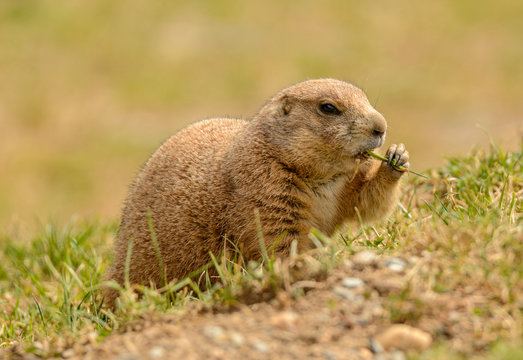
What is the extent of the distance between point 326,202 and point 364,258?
1247 millimetres

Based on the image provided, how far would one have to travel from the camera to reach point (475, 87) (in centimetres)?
1398

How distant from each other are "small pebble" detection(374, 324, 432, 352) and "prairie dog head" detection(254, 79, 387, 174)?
5.77 feet

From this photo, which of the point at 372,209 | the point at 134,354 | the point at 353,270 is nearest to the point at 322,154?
the point at 372,209

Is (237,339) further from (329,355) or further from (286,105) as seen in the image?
(286,105)

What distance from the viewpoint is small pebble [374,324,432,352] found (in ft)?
9.48

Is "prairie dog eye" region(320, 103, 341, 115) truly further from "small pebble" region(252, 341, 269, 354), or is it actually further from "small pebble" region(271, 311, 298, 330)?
"small pebble" region(252, 341, 269, 354)

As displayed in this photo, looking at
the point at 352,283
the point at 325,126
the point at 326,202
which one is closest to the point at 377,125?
the point at 325,126

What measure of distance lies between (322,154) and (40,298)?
2.58 meters

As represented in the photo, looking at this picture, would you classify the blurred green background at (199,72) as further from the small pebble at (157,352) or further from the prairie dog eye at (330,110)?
the small pebble at (157,352)

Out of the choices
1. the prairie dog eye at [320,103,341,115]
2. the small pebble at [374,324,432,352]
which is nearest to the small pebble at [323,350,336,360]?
the small pebble at [374,324,432,352]

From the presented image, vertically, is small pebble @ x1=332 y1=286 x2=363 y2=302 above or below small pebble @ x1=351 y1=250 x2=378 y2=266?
below

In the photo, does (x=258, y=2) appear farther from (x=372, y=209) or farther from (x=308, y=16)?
(x=372, y=209)

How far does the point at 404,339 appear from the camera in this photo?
114 inches

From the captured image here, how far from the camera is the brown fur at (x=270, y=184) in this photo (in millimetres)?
4539
